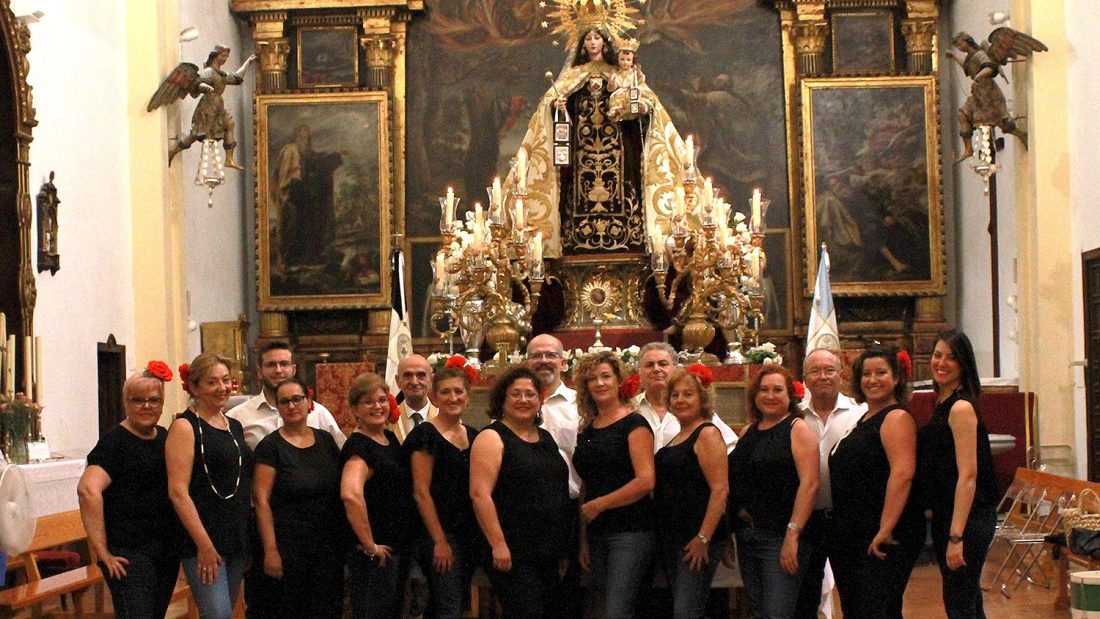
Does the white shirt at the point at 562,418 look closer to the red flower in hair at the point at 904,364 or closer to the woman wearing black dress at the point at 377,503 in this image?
the woman wearing black dress at the point at 377,503

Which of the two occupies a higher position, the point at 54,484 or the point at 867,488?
the point at 867,488

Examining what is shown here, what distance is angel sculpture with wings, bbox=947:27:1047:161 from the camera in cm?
1452

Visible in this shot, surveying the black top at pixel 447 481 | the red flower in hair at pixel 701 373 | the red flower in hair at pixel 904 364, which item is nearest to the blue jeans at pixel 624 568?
the black top at pixel 447 481

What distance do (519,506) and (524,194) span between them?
28.2 ft

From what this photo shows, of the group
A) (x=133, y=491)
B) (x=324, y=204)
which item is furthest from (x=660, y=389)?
(x=324, y=204)

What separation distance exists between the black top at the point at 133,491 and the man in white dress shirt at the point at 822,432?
9.29 feet

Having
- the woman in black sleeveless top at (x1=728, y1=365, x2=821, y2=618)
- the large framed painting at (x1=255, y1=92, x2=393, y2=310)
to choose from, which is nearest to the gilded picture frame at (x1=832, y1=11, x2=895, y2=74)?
the large framed painting at (x1=255, y1=92, x2=393, y2=310)

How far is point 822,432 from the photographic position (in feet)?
23.8

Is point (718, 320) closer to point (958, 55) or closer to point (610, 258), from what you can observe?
point (610, 258)

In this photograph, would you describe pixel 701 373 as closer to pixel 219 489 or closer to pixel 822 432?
pixel 822 432

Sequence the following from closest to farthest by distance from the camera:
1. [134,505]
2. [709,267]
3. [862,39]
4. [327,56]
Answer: [134,505]
[709,267]
[862,39]
[327,56]

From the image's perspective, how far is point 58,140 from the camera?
1314cm

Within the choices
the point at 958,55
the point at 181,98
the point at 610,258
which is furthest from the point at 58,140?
the point at 958,55

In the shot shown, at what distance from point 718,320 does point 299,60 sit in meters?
7.62
